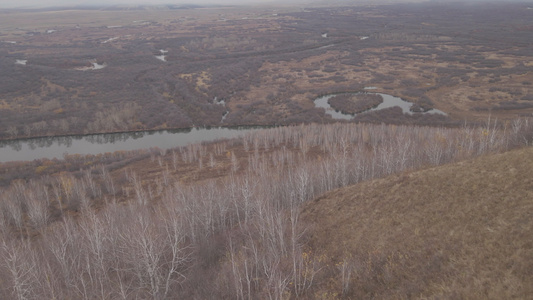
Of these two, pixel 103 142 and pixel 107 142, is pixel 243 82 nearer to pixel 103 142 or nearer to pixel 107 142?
pixel 107 142

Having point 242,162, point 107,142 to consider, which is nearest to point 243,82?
point 107,142

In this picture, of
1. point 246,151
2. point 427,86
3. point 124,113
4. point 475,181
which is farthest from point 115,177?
point 427,86

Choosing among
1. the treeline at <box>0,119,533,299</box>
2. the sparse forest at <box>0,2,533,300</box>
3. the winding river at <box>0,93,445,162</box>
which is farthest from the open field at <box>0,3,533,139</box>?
the treeline at <box>0,119,533,299</box>

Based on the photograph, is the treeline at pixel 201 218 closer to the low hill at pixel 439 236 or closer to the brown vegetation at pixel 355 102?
the low hill at pixel 439 236

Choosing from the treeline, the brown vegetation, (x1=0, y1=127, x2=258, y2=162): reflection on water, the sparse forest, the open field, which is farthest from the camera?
the brown vegetation

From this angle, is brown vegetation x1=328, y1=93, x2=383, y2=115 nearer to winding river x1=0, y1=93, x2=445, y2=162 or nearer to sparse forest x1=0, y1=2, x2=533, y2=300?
sparse forest x1=0, y1=2, x2=533, y2=300

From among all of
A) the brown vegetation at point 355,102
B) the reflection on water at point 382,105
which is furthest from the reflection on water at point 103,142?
the brown vegetation at point 355,102
